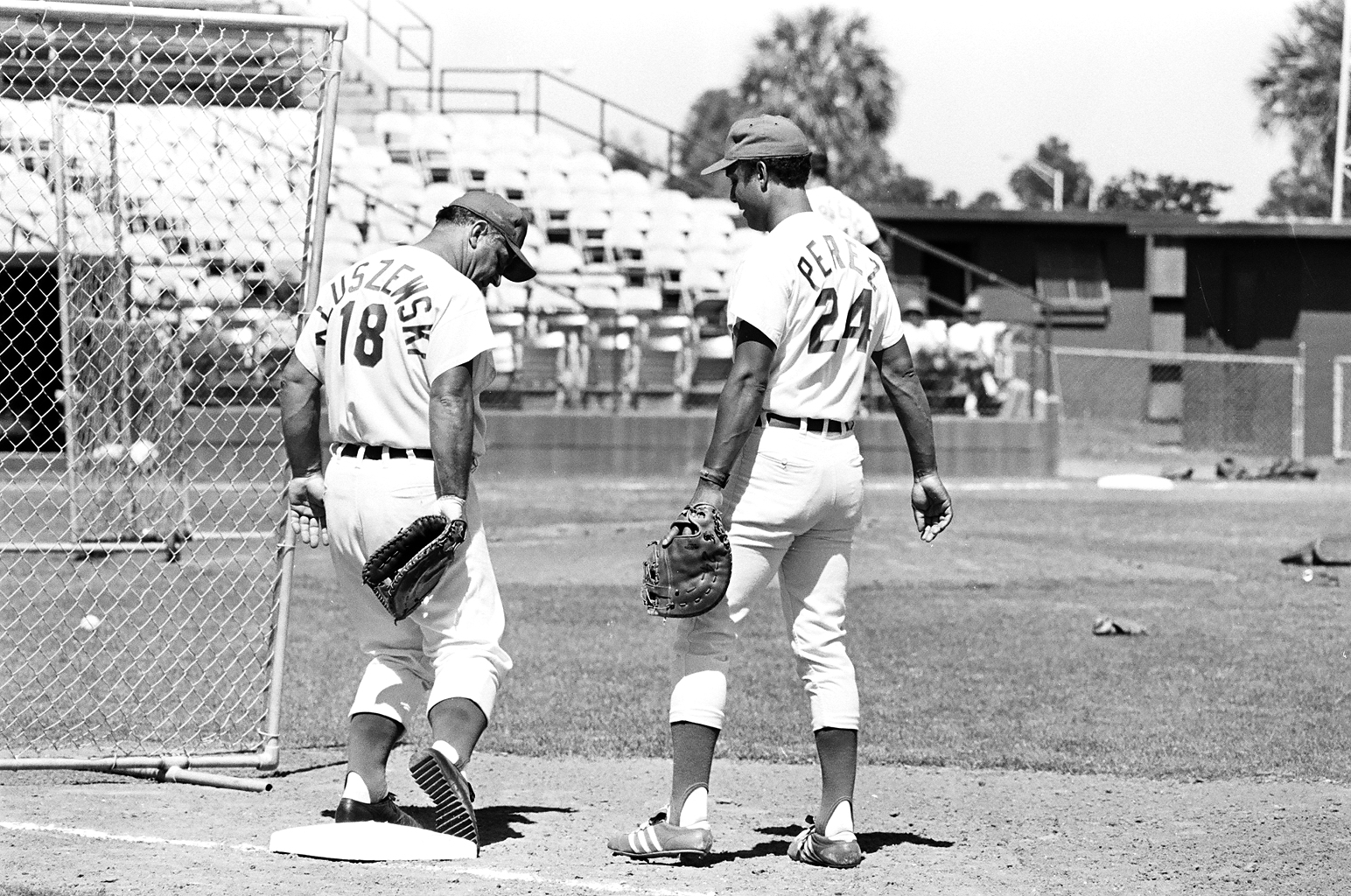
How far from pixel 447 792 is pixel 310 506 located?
100cm

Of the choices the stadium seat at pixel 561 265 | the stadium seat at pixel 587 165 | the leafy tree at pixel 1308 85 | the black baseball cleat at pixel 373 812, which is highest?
the leafy tree at pixel 1308 85

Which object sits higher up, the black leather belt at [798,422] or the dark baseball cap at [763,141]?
the dark baseball cap at [763,141]

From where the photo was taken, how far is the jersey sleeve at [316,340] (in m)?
5.01

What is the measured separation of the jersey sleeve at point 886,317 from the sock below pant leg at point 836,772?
45.6 inches

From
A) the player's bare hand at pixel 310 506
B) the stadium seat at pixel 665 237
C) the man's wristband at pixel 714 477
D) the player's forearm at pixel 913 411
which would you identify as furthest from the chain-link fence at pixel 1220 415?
the man's wristband at pixel 714 477

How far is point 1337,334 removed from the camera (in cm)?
3278

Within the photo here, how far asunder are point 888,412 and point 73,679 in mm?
15554

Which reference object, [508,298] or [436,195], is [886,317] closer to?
[508,298]

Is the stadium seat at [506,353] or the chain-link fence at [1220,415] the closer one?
the stadium seat at [506,353]

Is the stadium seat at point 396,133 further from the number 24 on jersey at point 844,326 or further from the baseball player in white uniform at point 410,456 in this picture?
the number 24 on jersey at point 844,326

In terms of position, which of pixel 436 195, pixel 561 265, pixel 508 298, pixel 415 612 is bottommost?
pixel 415 612

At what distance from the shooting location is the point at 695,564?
15.6ft

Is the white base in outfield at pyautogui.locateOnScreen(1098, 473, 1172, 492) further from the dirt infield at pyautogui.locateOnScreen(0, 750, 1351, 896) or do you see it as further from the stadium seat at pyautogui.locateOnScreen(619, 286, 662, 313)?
the dirt infield at pyautogui.locateOnScreen(0, 750, 1351, 896)

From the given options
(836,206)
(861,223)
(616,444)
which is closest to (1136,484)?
(616,444)
